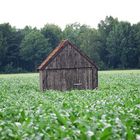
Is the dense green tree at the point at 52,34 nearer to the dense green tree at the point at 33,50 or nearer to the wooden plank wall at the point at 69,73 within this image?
the dense green tree at the point at 33,50

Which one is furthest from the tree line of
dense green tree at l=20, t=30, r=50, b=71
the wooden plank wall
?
the wooden plank wall

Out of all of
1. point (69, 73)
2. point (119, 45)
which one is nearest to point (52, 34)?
point (119, 45)

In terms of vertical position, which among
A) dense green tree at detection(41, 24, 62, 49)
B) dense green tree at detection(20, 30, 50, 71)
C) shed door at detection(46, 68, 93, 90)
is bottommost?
shed door at detection(46, 68, 93, 90)

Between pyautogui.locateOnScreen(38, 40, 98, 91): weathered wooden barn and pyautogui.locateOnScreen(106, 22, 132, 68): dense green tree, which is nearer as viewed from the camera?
pyautogui.locateOnScreen(38, 40, 98, 91): weathered wooden barn

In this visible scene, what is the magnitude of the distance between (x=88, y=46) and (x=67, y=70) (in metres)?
54.9

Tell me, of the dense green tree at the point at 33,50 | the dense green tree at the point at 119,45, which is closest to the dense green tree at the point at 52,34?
the dense green tree at the point at 33,50

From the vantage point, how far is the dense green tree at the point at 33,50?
86062mm

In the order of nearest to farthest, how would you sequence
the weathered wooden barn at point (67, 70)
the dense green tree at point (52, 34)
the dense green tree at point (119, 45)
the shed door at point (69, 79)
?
the weathered wooden barn at point (67, 70), the shed door at point (69, 79), the dense green tree at point (119, 45), the dense green tree at point (52, 34)

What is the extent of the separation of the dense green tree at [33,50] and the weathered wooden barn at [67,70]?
51299 millimetres

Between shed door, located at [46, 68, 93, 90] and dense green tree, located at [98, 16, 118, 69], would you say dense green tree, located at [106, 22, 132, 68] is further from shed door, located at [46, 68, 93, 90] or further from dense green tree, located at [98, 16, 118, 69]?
shed door, located at [46, 68, 93, 90]

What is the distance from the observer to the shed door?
3391cm

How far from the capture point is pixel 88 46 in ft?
292

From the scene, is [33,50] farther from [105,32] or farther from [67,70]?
[67,70]

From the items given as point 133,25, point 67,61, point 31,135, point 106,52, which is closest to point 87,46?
point 106,52
